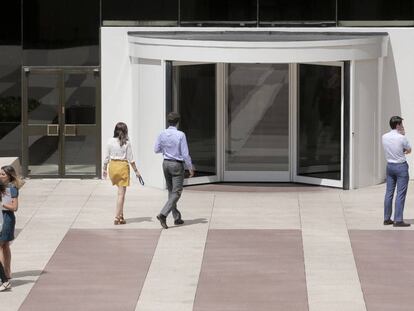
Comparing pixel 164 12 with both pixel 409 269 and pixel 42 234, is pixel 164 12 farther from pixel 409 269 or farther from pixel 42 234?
pixel 409 269

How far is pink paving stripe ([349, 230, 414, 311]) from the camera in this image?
1478 centimetres

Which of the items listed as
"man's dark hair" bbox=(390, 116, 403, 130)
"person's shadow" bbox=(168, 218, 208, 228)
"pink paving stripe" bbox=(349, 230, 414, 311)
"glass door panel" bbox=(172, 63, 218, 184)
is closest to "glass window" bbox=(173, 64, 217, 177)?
"glass door panel" bbox=(172, 63, 218, 184)

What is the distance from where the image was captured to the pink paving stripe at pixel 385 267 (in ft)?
48.5

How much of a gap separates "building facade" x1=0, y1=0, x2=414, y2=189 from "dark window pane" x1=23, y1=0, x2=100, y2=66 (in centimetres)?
→ 2

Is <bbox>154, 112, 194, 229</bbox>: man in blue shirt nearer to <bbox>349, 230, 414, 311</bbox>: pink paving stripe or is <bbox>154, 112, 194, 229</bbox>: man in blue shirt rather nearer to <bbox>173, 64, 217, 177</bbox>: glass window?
<bbox>349, 230, 414, 311</bbox>: pink paving stripe

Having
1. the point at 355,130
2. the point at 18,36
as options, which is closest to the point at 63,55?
the point at 18,36

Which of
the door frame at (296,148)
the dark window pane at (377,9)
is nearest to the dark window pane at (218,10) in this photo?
the door frame at (296,148)

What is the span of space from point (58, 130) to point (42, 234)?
18.6ft

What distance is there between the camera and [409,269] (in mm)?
16391

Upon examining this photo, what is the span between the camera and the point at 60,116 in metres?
24.3

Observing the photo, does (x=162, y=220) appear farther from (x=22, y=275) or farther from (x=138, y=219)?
(x=22, y=275)

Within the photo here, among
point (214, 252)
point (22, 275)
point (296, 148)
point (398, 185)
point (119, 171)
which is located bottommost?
point (22, 275)

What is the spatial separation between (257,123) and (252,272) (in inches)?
324

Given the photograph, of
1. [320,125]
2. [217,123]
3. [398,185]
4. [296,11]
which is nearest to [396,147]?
[398,185]
